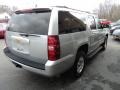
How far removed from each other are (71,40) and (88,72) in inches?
A: 64.9

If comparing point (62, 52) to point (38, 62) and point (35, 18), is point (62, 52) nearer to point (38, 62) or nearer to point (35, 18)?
point (38, 62)

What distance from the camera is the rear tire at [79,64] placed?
12.9 feet

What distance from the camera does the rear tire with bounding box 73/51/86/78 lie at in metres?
3.93

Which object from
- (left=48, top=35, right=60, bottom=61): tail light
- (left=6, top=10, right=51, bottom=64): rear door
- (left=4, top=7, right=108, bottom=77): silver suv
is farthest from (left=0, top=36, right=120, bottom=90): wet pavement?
(left=48, top=35, right=60, bottom=61): tail light

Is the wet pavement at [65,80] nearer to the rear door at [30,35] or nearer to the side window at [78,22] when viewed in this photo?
the rear door at [30,35]

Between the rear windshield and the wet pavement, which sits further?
the wet pavement

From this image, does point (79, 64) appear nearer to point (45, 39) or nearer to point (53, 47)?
point (53, 47)

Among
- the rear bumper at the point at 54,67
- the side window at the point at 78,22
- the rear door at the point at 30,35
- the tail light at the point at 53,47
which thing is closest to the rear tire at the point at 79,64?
the rear bumper at the point at 54,67

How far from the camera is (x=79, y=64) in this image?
4.23 m

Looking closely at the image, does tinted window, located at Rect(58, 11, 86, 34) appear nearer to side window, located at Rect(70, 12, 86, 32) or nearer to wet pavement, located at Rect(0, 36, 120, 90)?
side window, located at Rect(70, 12, 86, 32)

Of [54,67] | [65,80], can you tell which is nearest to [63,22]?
[54,67]

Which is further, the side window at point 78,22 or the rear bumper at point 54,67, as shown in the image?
the side window at point 78,22

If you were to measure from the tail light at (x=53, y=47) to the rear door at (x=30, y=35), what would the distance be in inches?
3.5

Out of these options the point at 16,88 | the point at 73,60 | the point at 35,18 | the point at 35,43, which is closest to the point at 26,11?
the point at 35,18
